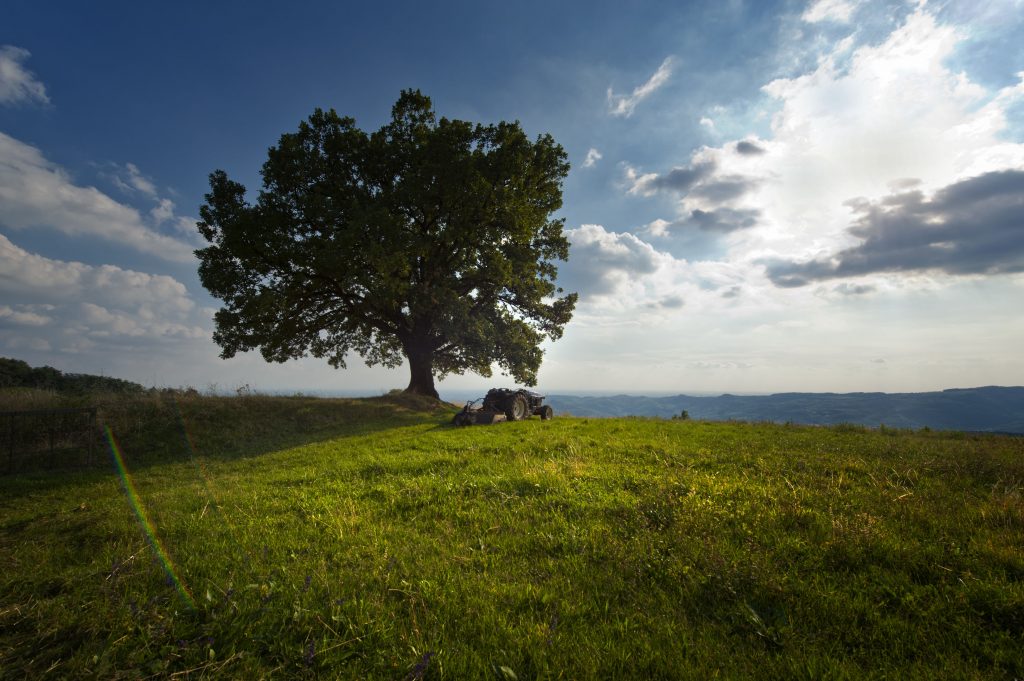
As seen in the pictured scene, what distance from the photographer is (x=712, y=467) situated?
920cm

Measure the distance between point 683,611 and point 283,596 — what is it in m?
4.05

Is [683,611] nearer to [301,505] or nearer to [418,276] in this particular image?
[301,505]

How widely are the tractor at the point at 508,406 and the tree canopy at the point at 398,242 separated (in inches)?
225

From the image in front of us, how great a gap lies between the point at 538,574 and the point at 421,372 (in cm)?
2647

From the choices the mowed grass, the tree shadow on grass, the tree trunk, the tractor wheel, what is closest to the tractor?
the tractor wheel

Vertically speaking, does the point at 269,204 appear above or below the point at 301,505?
above

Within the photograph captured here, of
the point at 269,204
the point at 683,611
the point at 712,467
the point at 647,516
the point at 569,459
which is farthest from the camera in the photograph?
the point at 269,204

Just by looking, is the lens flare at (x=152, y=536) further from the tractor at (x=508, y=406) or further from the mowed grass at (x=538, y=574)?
the tractor at (x=508, y=406)

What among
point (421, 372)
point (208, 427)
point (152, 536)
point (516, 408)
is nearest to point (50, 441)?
point (208, 427)

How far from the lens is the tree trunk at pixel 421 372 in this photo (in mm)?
29859

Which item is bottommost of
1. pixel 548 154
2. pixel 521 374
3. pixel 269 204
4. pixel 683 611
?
pixel 683 611

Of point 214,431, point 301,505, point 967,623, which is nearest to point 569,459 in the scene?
point 301,505

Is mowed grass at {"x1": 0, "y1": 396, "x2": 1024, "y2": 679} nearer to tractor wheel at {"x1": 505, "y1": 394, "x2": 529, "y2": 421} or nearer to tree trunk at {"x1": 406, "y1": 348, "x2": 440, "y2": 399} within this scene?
tractor wheel at {"x1": 505, "y1": 394, "x2": 529, "y2": 421}

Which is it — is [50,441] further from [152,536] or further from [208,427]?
[152,536]
